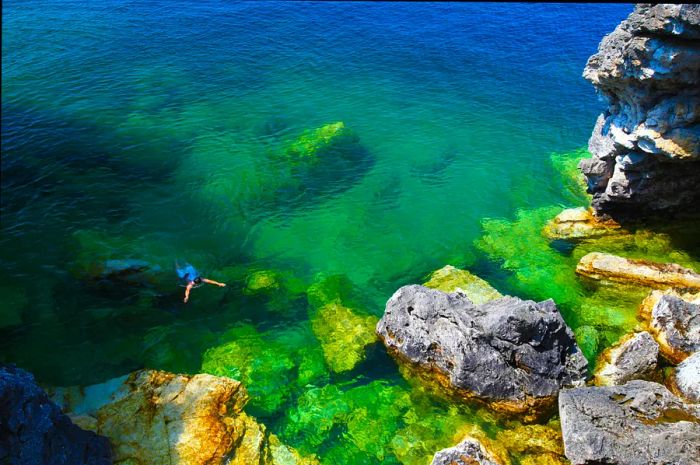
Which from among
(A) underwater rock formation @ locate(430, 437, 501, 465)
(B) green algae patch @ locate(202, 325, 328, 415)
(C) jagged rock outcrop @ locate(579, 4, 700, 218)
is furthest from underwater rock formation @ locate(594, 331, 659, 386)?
(B) green algae patch @ locate(202, 325, 328, 415)

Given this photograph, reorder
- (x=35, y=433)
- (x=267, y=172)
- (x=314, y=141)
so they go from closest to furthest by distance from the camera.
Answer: (x=35, y=433) → (x=267, y=172) → (x=314, y=141)

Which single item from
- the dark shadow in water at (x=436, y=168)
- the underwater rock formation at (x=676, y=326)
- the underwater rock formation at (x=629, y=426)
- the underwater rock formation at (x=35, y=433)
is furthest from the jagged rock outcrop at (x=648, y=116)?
the underwater rock formation at (x=35, y=433)

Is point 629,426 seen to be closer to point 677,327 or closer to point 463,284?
point 677,327

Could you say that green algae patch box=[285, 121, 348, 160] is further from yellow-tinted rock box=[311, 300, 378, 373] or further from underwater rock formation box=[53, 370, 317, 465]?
underwater rock formation box=[53, 370, 317, 465]

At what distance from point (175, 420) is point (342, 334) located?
23.5 feet

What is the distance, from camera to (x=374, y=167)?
107ft

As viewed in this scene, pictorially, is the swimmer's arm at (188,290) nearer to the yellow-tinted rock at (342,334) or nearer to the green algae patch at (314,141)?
the yellow-tinted rock at (342,334)

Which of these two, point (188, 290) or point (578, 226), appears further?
point (578, 226)

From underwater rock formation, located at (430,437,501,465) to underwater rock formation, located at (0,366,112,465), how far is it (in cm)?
955

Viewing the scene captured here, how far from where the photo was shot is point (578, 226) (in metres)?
26.3

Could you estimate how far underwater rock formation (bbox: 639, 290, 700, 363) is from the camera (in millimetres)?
18703

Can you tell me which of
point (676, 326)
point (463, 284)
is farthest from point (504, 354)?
point (676, 326)

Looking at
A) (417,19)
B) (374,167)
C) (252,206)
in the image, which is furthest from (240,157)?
(417,19)

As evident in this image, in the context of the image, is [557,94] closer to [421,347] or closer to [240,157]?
[240,157]
